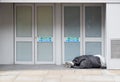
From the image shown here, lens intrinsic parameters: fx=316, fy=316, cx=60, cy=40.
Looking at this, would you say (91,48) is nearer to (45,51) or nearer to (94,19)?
(94,19)

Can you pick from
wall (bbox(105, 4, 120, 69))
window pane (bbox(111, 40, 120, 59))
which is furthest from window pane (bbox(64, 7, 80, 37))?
window pane (bbox(111, 40, 120, 59))

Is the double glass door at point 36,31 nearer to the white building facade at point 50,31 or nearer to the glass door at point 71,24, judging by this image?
the white building facade at point 50,31

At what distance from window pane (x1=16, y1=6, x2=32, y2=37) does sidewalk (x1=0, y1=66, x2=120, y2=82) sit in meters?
2.29

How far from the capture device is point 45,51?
1431cm

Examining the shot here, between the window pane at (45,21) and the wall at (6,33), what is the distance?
49.6 inches

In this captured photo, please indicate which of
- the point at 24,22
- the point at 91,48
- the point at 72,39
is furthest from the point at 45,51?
the point at 91,48

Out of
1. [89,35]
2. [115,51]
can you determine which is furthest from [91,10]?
[115,51]

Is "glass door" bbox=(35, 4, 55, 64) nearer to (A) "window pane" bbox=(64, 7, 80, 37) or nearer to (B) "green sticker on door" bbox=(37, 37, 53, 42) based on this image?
(B) "green sticker on door" bbox=(37, 37, 53, 42)

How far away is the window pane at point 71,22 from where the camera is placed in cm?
1423

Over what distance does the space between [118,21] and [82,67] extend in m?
2.37

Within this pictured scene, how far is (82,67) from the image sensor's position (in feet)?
42.8

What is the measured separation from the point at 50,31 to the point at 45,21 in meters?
0.51

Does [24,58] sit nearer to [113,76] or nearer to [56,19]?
[56,19]

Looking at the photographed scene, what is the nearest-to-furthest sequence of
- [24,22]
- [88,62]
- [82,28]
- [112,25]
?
[112,25]
[88,62]
[82,28]
[24,22]
